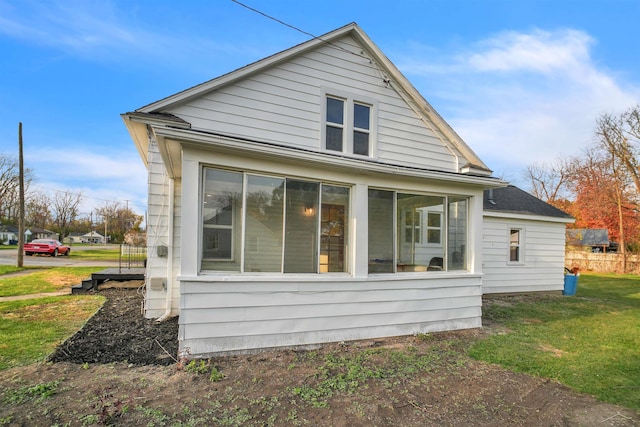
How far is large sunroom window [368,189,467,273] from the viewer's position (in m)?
5.75

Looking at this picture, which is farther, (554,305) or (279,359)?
(554,305)

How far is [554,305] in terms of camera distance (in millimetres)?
9258

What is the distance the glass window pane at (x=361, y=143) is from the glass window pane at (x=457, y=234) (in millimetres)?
1966

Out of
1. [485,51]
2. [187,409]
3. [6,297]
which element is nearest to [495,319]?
[187,409]

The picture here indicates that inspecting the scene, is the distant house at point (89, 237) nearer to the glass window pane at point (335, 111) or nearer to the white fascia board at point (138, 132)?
the white fascia board at point (138, 132)

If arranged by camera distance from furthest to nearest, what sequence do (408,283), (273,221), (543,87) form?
(543,87)
(408,283)
(273,221)

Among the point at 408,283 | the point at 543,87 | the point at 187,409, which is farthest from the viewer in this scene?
the point at 543,87

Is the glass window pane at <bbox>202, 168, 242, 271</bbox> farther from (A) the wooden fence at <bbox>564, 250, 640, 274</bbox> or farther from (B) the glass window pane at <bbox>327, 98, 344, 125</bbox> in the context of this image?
(A) the wooden fence at <bbox>564, 250, 640, 274</bbox>

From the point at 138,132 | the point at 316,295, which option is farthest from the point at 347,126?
the point at 138,132

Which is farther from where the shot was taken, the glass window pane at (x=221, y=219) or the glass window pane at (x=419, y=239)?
the glass window pane at (x=419, y=239)

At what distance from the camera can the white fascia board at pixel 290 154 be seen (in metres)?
4.16

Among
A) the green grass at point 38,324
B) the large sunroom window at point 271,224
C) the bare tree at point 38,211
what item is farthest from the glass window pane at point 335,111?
the bare tree at point 38,211

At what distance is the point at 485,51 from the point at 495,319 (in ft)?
27.7

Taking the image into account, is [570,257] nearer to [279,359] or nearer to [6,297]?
[279,359]
